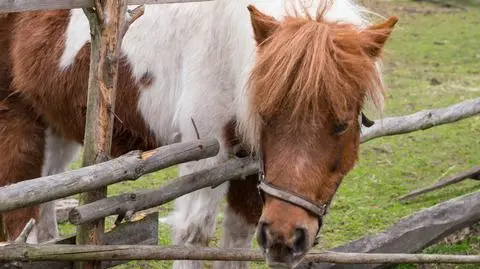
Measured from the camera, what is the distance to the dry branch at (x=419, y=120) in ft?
19.2

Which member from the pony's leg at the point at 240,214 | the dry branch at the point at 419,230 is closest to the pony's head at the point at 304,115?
the pony's leg at the point at 240,214

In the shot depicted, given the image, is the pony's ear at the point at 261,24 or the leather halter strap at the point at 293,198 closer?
the leather halter strap at the point at 293,198

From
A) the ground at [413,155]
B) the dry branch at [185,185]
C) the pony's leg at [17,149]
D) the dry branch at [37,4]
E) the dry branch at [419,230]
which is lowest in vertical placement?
the ground at [413,155]

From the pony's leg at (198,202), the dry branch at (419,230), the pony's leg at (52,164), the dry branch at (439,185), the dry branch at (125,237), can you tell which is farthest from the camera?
the dry branch at (439,185)

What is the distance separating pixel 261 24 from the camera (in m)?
3.80

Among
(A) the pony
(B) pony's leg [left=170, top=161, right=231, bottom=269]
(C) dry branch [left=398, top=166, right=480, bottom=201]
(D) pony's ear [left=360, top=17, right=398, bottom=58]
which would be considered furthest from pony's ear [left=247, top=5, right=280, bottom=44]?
(C) dry branch [left=398, top=166, right=480, bottom=201]

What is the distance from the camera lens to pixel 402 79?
11641 millimetres

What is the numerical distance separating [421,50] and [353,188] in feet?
21.1

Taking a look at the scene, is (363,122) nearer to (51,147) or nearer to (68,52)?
(68,52)

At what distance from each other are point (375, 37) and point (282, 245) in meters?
1.06

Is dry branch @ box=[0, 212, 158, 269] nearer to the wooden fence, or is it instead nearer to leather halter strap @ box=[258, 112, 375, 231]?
the wooden fence

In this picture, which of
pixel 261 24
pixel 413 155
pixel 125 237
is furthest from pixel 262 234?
pixel 413 155

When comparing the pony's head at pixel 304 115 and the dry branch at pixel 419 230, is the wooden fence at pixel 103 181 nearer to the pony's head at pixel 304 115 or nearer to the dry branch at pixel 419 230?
the pony's head at pixel 304 115

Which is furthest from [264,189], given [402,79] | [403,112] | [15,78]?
[402,79]
